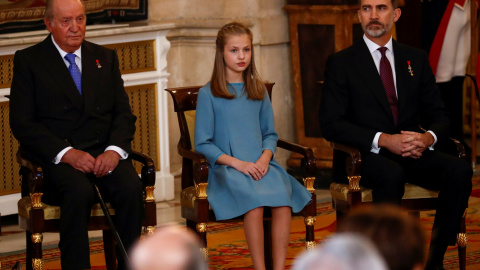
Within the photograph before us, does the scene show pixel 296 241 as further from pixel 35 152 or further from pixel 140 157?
pixel 35 152

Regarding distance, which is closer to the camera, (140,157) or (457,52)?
(140,157)

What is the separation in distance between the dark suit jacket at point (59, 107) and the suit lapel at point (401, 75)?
1.50 m

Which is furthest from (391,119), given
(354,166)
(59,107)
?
(59,107)

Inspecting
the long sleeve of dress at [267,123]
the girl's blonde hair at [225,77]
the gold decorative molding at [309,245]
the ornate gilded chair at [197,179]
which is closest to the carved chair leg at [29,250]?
the ornate gilded chair at [197,179]

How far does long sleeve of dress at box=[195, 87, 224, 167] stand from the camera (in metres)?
4.61

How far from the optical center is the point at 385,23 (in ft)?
16.3

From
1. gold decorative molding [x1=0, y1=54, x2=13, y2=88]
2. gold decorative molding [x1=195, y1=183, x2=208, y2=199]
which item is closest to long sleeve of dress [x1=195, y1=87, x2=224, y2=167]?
gold decorative molding [x1=195, y1=183, x2=208, y2=199]

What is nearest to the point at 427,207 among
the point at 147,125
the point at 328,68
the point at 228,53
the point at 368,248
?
the point at 328,68

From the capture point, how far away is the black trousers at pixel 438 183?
4602 millimetres

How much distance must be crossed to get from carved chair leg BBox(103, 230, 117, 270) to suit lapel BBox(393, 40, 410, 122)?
172 centimetres

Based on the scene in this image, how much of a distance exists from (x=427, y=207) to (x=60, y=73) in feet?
6.85

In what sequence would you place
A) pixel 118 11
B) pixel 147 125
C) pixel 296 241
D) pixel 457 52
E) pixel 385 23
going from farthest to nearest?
pixel 457 52
pixel 118 11
pixel 147 125
pixel 296 241
pixel 385 23

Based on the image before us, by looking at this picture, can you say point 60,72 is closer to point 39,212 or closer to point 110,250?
point 39,212

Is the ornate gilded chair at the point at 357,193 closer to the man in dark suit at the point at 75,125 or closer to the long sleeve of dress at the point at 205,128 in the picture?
the long sleeve of dress at the point at 205,128
